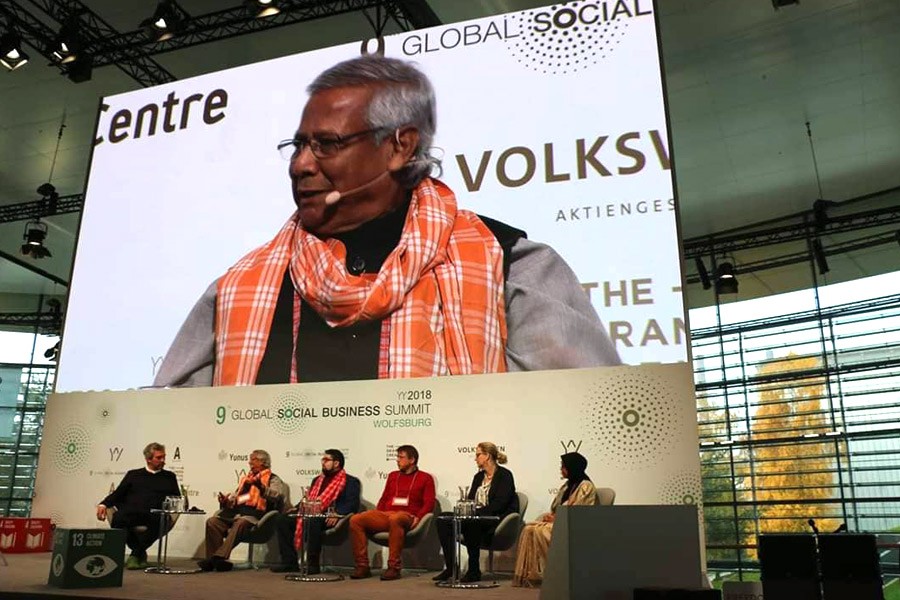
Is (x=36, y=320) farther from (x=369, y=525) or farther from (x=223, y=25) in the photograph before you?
(x=369, y=525)

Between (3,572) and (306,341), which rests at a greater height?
(306,341)

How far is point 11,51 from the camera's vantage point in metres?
7.51

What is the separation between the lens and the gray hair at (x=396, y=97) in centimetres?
692

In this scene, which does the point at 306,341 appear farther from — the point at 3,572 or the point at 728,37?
the point at 728,37

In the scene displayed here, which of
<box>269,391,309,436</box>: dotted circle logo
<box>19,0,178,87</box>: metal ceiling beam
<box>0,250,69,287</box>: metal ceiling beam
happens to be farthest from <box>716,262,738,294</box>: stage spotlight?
<box>0,250,69,287</box>: metal ceiling beam

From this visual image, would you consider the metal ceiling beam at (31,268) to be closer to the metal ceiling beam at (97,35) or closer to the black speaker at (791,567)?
the metal ceiling beam at (97,35)

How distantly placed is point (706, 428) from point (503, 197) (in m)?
9.02

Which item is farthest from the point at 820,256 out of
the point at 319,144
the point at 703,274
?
the point at 319,144

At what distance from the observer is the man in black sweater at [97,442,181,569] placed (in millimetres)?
5742

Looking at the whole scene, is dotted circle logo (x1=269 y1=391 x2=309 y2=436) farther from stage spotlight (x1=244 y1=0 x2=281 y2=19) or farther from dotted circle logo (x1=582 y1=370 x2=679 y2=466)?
stage spotlight (x1=244 y1=0 x2=281 y2=19)

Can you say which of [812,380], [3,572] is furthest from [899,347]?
[3,572]

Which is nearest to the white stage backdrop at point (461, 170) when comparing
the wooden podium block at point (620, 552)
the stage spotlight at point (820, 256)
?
the wooden podium block at point (620, 552)

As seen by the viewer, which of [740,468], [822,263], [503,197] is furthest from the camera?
[740,468]

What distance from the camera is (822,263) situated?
39.3 ft
